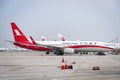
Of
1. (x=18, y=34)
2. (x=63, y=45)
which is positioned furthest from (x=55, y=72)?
(x=18, y=34)

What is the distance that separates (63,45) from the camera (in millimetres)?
68688

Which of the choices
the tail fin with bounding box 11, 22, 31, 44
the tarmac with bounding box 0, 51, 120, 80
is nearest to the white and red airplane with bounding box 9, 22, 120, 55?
the tail fin with bounding box 11, 22, 31, 44

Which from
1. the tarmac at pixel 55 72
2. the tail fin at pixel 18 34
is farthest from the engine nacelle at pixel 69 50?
the tarmac at pixel 55 72

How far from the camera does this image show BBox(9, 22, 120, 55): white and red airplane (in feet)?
216

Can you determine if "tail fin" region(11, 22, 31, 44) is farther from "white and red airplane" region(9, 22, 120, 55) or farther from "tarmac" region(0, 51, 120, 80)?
"tarmac" region(0, 51, 120, 80)

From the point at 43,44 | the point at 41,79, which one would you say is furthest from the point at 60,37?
the point at 41,79

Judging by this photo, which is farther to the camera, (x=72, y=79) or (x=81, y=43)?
(x=81, y=43)

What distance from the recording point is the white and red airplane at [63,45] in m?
65.9

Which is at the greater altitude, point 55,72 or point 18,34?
point 18,34

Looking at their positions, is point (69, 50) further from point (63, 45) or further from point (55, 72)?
point (55, 72)

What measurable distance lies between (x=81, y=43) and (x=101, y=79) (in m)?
53.4

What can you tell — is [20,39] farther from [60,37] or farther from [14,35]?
[60,37]

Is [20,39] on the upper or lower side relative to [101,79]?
upper

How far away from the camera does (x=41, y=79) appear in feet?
44.2
